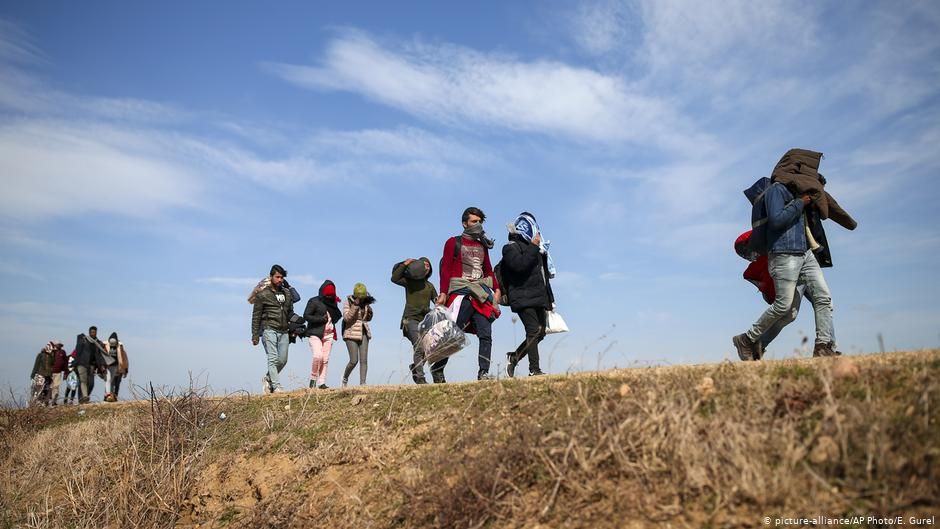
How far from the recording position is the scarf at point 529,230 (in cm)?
946

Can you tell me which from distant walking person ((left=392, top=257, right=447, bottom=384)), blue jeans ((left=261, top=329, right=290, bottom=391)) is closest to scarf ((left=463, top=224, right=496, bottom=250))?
distant walking person ((left=392, top=257, right=447, bottom=384))

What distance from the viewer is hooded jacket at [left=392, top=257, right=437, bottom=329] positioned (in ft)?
36.2

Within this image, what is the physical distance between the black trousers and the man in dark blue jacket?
8.65 feet

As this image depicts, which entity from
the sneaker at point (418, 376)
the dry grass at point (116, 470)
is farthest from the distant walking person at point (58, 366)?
the sneaker at point (418, 376)

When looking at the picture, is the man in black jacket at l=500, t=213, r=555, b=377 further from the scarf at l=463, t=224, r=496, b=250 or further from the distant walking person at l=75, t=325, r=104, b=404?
the distant walking person at l=75, t=325, r=104, b=404

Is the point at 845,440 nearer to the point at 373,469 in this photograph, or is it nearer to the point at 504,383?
the point at 504,383

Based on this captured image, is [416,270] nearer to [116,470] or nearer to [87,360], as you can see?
[116,470]

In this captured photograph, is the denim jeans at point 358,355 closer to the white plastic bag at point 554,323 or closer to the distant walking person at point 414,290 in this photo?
the distant walking person at point 414,290

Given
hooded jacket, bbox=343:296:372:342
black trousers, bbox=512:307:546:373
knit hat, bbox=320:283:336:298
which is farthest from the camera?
knit hat, bbox=320:283:336:298

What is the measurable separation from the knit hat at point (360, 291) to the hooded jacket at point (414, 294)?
139 centimetres

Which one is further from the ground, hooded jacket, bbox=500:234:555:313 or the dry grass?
hooded jacket, bbox=500:234:555:313

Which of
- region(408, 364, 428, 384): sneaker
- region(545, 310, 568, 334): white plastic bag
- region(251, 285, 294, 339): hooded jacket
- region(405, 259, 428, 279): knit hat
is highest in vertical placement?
region(405, 259, 428, 279): knit hat

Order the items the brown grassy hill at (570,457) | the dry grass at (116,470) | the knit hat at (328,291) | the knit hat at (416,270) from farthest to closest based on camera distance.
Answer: the knit hat at (328,291) < the knit hat at (416,270) < the dry grass at (116,470) < the brown grassy hill at (570,457)

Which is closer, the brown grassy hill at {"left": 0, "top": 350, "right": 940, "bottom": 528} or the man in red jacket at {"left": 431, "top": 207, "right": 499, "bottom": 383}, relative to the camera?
the brown grassy hill at {"left": 0, "top": 350, "right": 940, "bottom": 528}
